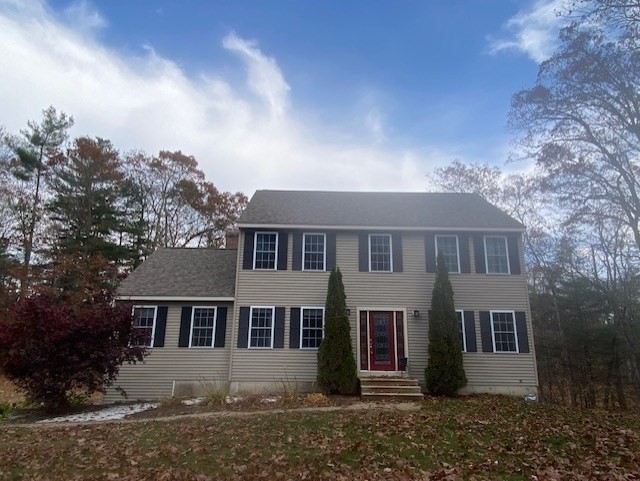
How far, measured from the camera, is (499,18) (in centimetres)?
1209

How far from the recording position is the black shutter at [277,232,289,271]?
46.0 ft

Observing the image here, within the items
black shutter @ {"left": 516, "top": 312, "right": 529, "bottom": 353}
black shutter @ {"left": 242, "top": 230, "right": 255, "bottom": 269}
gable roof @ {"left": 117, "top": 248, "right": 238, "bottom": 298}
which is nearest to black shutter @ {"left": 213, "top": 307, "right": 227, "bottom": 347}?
gable roof @ {"left": 117, "top": 248, "right": 238, "bottom": 298}

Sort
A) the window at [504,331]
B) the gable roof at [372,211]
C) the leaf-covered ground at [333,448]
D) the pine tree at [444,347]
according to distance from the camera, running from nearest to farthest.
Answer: the leaf-covered ground at [333,448], the pine tree at [444,347], the window at [504,331], the gable roof at [372,211]

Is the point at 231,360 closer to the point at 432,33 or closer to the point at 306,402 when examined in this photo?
the point at 306,402

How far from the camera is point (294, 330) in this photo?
13391 mm

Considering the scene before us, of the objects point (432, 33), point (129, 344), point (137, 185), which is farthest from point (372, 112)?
point (137, 185)

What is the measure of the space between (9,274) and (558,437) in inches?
996

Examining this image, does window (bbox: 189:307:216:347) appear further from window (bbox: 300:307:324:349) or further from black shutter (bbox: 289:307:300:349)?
window (bbox: 300:307:324:349)

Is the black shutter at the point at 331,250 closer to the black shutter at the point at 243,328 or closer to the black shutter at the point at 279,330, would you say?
the black shutter at the point at 279,330

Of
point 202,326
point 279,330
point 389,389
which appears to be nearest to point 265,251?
point 279,330

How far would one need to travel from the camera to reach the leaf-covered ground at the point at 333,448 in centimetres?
552

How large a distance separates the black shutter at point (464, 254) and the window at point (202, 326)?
340 inches

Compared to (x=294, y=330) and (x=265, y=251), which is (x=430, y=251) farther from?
(x=265, y=251)

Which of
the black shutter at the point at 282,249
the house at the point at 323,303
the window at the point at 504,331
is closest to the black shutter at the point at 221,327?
the house at the point at 323,303
